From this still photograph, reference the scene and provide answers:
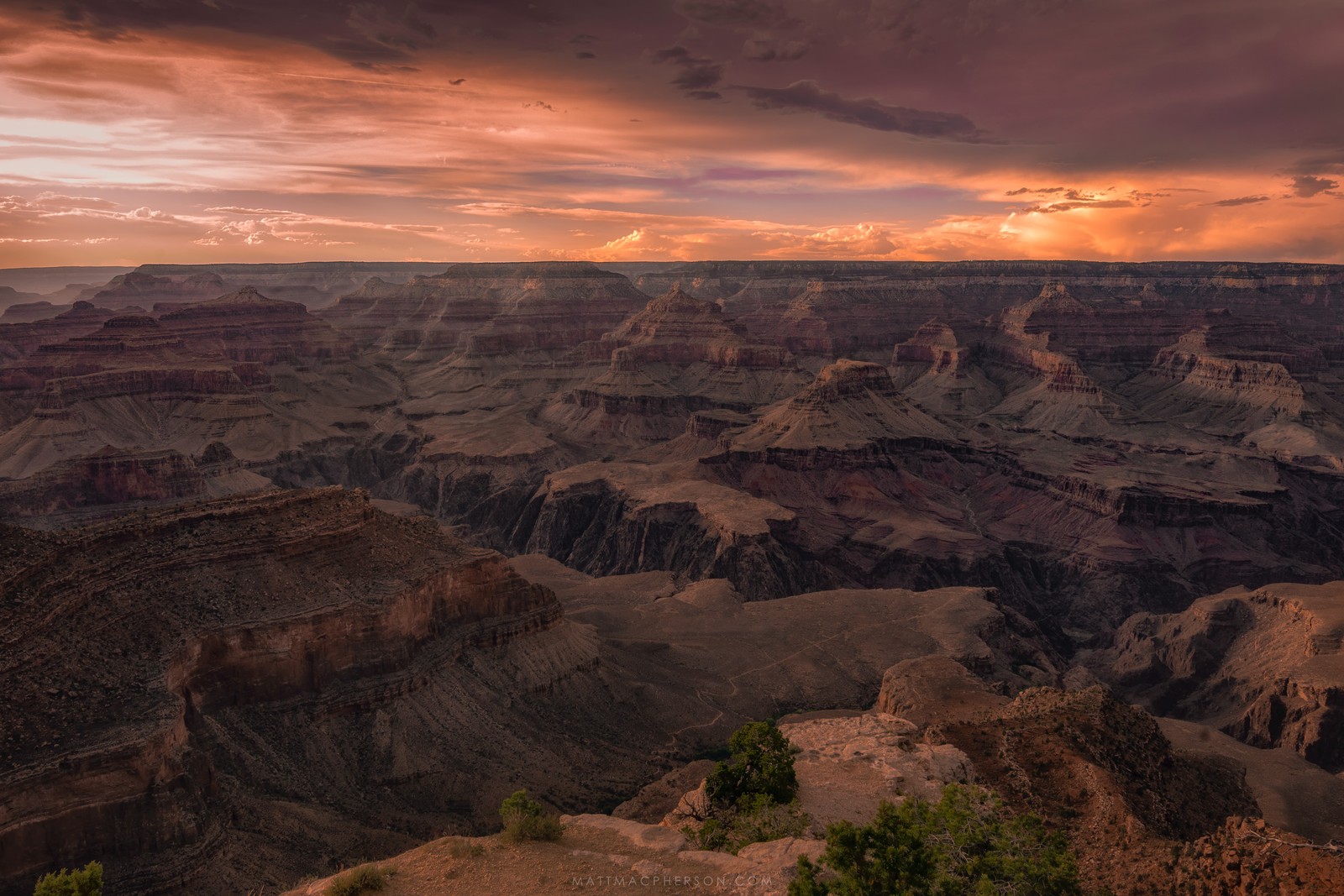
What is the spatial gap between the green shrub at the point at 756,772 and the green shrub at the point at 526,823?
26.1 ft

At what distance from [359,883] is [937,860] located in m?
18.2

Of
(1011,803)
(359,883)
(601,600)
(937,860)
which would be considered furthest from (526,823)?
(601,600)

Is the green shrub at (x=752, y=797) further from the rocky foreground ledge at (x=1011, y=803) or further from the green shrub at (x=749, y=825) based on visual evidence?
the rocky foreground ledge at (x=1011, y=803)

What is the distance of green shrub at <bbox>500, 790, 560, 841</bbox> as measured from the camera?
30.9 m

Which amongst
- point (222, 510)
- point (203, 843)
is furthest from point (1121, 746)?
point (222, 510)

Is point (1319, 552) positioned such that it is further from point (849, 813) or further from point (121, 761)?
point (121, 761)

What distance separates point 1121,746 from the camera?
40.3 meters

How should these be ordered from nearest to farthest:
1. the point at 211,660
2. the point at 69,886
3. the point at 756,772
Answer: the point at 69,886 < the point at 756,772 < the point at 211,660

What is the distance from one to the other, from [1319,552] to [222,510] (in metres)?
140

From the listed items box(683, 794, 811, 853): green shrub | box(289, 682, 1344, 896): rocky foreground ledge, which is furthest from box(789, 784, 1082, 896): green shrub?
box(683, 794, 811, 853): green shrub

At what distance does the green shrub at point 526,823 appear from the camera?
30.9 metres

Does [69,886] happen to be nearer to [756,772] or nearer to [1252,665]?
[756,772]

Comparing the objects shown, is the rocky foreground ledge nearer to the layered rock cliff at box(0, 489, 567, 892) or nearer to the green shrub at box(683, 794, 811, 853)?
the green shrub at box(683, 794, 811, 853)

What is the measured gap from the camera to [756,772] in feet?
121
